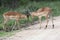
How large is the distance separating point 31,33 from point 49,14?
248 centimetres

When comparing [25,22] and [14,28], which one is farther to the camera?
[25,22]

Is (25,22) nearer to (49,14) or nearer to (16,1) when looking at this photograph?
(49,14)

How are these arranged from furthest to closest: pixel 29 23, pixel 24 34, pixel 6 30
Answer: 1. pixel 29 23
2. pixel 6 30
3. pixel 24 34

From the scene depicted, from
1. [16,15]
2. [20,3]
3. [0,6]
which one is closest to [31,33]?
[16,15]

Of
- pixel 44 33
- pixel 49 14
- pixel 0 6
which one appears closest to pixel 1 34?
pixel 44 33

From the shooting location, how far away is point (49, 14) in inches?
611

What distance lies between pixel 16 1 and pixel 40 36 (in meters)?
17.8

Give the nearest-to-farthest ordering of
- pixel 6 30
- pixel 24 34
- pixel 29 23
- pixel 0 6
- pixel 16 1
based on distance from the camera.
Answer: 1. pixel 24 34
2. pixel 6 30
3. pixel 29 23
4. pixel 0 6
5. pixel 16 1

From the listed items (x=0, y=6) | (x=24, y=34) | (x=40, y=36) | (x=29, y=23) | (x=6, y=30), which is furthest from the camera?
(x=0, y=6)

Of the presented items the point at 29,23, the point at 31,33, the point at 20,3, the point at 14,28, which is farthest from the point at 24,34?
the point at 20,3

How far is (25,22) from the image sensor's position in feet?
57.7

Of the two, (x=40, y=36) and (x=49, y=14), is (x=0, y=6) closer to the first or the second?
(x=49, y=14)

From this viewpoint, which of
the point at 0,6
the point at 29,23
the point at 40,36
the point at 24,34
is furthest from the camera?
the point at 0,6

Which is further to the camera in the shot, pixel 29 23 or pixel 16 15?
pixel 29 23
